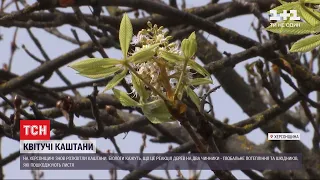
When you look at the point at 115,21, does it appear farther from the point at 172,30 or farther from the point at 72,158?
the point at 72,158

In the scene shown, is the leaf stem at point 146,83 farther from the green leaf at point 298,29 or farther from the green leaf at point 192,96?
the green leaf at point 298,29

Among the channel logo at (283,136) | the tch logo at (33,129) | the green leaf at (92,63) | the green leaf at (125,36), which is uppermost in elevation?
the green leaf at (125,36)

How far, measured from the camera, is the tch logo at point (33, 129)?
1.92 meters

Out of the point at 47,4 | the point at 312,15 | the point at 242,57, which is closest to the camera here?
the point at 312,15

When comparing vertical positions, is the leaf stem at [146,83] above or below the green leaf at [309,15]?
below

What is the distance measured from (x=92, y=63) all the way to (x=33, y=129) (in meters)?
1.14

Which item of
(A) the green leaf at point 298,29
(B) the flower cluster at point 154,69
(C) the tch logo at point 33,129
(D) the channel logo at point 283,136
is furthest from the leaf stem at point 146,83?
(D) the channel logo at point 283,136

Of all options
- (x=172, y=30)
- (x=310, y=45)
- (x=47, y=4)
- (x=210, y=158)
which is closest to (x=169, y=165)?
(x=172, y=30)

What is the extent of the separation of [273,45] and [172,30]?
100cm

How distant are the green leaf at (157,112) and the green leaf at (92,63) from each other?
0.13 metres

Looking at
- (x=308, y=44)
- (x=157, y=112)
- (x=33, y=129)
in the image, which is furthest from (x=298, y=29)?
(x=33, y=129)

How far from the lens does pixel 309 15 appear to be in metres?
0.97

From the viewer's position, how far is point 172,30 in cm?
308

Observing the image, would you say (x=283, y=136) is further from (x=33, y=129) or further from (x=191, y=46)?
(x=191, y=46)
